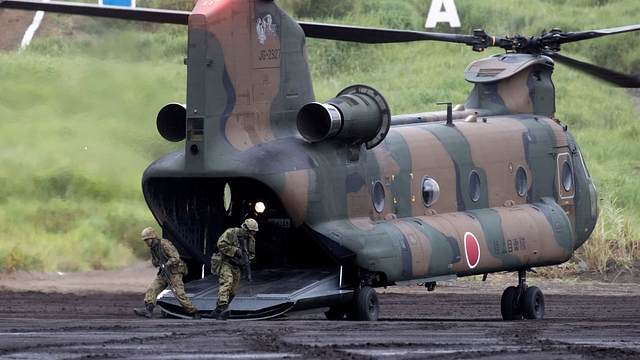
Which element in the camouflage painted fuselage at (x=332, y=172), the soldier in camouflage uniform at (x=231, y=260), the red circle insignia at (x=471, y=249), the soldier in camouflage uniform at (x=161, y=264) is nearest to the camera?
the soldier in camouflage uniform at (x=231, y=260)

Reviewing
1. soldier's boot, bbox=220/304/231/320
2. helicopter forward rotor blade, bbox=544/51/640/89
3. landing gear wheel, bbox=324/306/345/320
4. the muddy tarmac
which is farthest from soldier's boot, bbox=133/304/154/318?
helicopter forward rotor blade, bbox=544/51/640/89

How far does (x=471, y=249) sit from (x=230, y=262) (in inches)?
156

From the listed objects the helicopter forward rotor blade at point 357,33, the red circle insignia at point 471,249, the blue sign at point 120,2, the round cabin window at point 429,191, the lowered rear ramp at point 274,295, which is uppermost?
the blue sign at point 120,2

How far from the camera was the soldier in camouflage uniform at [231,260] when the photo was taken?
16688mm

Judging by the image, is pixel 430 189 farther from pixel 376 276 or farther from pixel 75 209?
pixel 75 209

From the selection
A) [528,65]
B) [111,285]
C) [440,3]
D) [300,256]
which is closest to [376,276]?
[300,256]

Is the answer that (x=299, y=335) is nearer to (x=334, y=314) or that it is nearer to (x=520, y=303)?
(x=334, y=314)

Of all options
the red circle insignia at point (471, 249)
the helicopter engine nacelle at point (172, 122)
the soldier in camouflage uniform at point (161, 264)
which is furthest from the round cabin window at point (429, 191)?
the soldier in camouflage uniform at point (161, 264)

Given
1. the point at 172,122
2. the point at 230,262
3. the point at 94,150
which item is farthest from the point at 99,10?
the point at 94,150

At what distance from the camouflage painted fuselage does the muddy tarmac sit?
4.53ft

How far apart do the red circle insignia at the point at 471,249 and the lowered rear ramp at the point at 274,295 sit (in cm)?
223

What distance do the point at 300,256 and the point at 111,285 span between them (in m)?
7.53

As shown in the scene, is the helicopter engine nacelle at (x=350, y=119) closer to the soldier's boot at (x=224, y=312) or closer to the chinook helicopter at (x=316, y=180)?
the chinook helicopter at (x=316, y=180)

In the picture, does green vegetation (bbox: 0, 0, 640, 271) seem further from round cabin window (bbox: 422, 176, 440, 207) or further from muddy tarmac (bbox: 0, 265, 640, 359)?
round cabin window (bbox: 422, 176, 440, 207)
